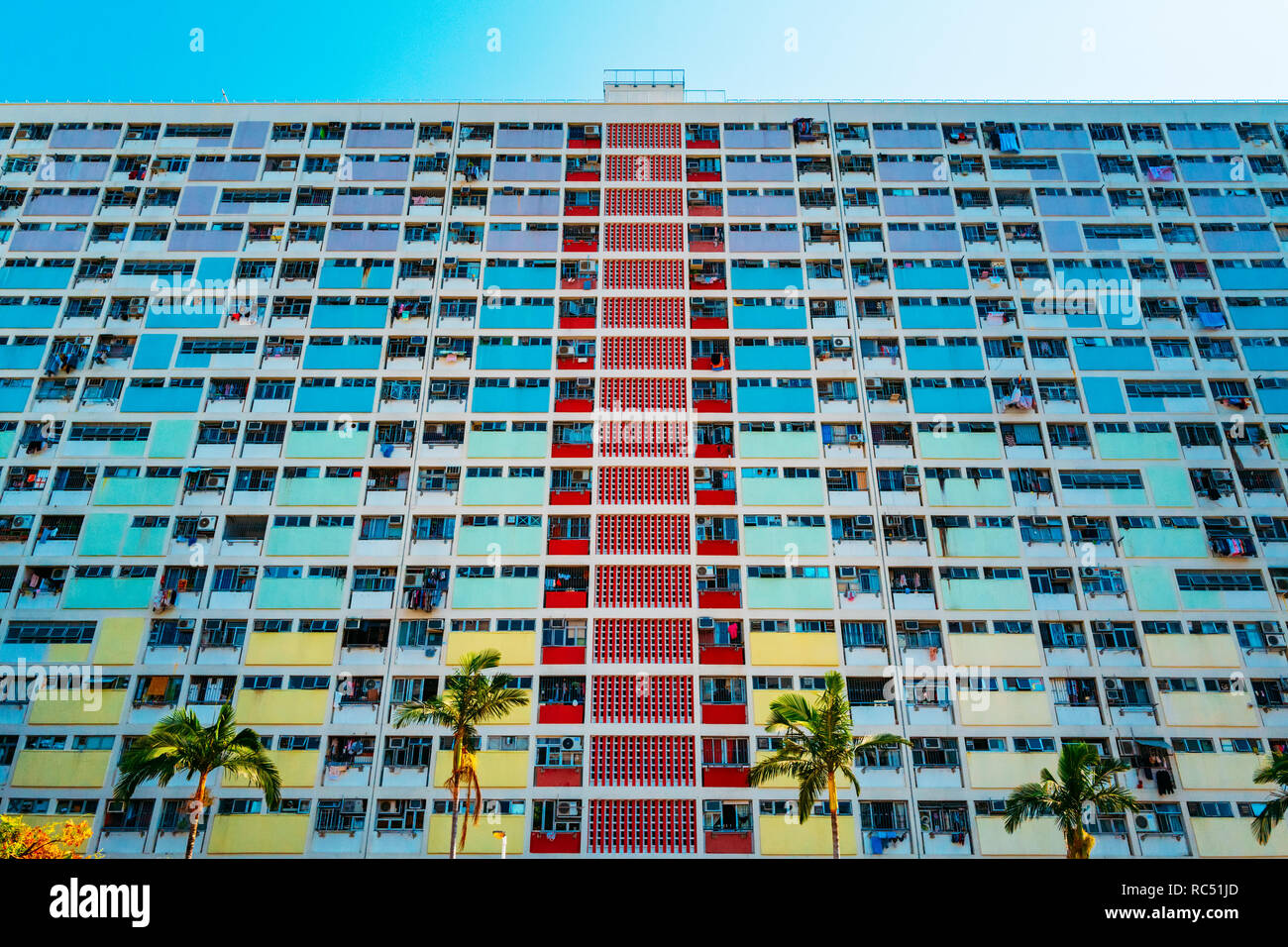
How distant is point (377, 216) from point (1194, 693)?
172 feet

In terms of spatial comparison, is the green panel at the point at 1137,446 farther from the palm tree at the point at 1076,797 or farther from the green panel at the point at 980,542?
the palm tree at the point at 1076,797

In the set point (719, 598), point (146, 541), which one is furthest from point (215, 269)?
point (719, 598)

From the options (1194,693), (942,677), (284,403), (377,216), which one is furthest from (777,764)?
(377,216)

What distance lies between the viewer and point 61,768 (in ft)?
127

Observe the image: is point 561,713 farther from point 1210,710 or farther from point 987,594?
point 1210,710

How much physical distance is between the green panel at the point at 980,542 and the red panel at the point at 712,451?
11659 mm

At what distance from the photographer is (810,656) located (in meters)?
40.7

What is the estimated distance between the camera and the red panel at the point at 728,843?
122ft

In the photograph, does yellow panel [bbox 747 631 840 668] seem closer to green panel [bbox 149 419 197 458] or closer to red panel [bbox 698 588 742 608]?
red panel [bbox 698 588 742 608]

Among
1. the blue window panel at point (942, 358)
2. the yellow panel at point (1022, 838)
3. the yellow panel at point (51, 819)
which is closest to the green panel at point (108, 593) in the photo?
the yellow panel at point (51, 819)

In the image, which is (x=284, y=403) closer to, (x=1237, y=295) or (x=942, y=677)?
(x=942, y=677)
